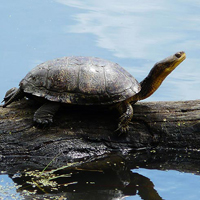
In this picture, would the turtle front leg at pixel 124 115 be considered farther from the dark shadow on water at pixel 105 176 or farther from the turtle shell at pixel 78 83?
the dark shadow on water at pixel 105 176

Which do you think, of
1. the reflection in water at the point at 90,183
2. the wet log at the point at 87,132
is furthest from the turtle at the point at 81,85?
the reflection in water at the point at 90,183

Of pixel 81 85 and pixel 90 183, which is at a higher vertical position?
pixel 81 85

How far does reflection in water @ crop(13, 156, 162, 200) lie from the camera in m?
4.04

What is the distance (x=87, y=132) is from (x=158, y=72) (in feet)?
3.55

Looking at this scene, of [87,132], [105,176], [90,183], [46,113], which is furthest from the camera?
[87,132]

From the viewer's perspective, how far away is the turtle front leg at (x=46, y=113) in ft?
15.7

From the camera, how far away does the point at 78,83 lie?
4.85 metres

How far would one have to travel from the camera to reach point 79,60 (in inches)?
201

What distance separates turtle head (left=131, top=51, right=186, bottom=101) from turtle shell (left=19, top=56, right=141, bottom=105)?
23 cm

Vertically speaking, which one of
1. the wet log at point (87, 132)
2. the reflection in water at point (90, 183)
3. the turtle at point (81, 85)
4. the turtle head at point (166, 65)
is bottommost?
the reflection in water at point (90, 183)

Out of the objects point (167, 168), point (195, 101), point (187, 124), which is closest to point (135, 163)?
point (167, 168)

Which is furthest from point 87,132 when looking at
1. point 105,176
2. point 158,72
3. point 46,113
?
point 158,72

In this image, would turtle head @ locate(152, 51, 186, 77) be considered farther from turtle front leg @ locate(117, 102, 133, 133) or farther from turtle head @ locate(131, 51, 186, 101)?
turtle front leg @ locate(117, 102, 133, 133)

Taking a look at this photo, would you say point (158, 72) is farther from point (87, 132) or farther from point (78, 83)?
point (87, 132)
